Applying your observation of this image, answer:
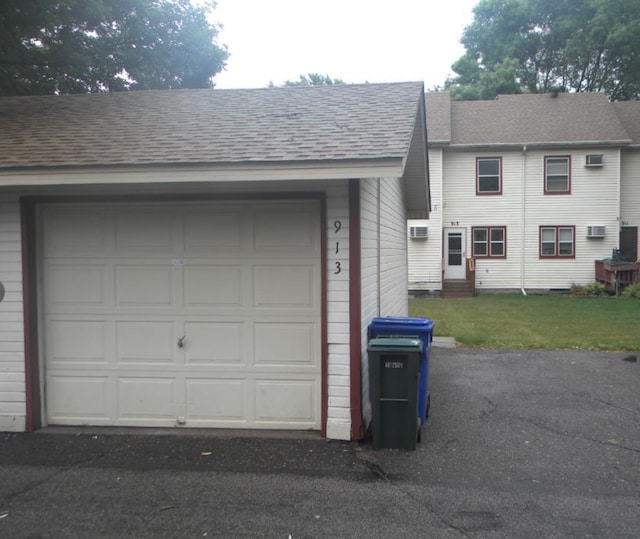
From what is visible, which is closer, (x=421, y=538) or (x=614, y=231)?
(x=421, y=538)

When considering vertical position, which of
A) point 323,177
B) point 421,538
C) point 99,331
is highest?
point 323,177

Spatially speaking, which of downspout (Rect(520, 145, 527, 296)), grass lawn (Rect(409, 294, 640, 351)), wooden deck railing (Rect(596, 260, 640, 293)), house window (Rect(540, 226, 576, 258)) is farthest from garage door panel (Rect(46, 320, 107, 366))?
house window (Rect(540, 226, 576, 258))

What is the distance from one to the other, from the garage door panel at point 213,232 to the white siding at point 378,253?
133cm

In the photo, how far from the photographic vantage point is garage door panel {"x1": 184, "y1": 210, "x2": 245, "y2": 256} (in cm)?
596

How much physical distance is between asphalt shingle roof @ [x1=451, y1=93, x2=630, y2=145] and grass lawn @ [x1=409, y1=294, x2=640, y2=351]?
20.7ft

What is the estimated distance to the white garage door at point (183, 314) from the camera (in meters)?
5.89

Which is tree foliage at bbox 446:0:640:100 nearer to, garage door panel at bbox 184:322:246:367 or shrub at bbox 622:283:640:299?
shrub at bbox 622:283:640:299

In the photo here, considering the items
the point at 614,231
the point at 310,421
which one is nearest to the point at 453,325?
the point at 310,421

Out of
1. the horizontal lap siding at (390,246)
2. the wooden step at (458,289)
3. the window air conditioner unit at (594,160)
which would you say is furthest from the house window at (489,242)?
the horizontal lap siding at (390,246)

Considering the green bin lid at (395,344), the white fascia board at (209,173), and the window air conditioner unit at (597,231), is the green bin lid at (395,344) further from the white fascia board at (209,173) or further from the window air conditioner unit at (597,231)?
the window air conditioner unit at (597,231)

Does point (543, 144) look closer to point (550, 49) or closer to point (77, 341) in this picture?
point (77, 341)

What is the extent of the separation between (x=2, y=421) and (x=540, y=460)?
5475mm

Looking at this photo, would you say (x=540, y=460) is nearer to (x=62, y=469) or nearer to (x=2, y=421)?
(x=62, y=469)

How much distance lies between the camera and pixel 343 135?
570 centimetres
